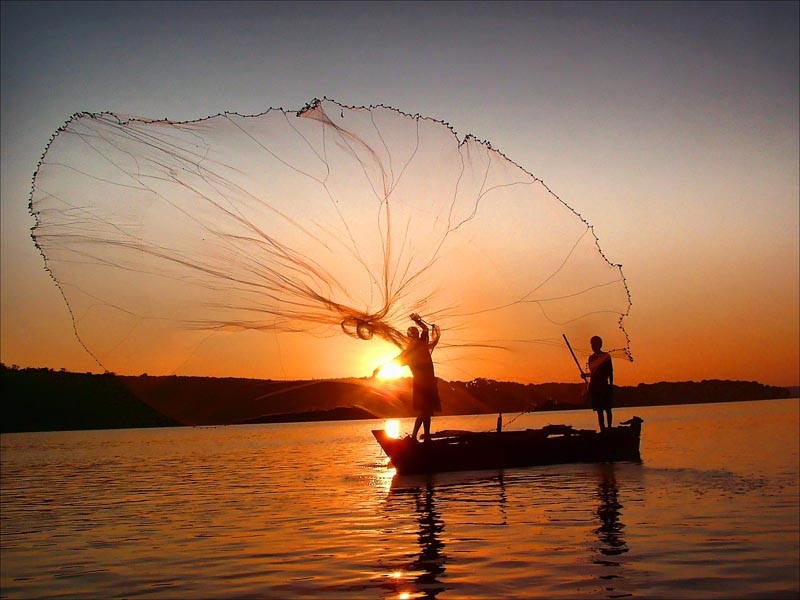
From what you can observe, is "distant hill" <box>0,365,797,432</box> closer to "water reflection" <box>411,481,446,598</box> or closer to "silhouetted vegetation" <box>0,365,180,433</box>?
"water reflection" <box>411,481,446,598</box>

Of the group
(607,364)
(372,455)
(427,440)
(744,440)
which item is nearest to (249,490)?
(427,440)

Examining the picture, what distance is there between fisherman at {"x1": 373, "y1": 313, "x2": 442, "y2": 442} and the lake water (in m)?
1.81

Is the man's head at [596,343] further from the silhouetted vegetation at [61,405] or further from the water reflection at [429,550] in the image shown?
the silhouetted vegetation at [61,405]

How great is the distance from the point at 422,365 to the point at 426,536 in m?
7.59

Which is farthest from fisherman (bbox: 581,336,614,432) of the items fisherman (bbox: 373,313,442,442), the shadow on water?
fisherman (bbox: 373,313,442,442)

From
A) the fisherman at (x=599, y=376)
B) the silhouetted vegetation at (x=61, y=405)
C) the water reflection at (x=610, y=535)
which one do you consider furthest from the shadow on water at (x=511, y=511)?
the silhouetted vegetation at (x=61, y=405)

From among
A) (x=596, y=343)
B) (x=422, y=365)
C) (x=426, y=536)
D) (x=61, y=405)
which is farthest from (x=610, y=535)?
(x=61, y=405)

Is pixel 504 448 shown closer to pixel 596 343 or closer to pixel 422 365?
pixel 596 343

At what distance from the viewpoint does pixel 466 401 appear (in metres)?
21.2

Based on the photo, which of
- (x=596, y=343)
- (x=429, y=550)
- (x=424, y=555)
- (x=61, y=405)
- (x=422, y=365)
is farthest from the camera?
(x=61, y=405)

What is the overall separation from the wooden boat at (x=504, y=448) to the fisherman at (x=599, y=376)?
107cm

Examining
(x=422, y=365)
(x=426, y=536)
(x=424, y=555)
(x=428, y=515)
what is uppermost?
(x=422, y=365)

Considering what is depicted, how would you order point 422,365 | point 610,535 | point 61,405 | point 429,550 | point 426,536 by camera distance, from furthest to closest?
1. point 61,405
2. point 422,365
3. point 426,536
4. point 610,535
5. point 429,550

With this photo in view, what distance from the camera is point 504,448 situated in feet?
77.0
